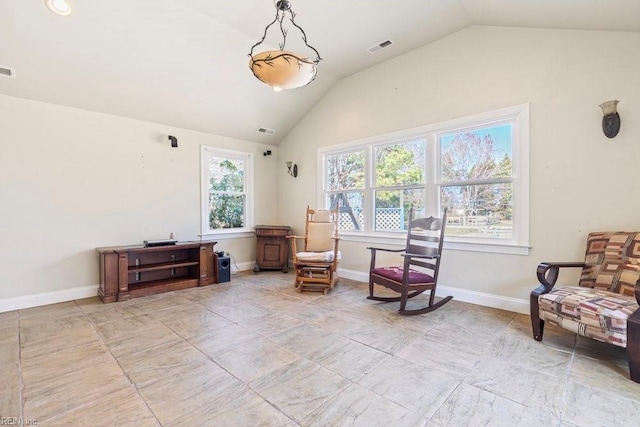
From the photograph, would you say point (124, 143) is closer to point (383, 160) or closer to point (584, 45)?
point (383, 160)

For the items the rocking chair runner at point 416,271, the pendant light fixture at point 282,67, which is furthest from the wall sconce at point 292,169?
the pendant light fixture at point 282,67

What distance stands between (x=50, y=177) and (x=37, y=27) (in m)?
1.64

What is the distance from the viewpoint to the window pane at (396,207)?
160 inches

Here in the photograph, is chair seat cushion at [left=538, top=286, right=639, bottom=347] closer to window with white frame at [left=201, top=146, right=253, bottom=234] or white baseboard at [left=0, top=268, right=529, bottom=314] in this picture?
white baseboard at [left=0, top=268, right=529, bottom=314]

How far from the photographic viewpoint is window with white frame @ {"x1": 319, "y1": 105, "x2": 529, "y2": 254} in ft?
10.7

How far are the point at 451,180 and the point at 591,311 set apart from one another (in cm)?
198

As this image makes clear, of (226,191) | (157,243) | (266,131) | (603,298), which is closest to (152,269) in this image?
(157,243)

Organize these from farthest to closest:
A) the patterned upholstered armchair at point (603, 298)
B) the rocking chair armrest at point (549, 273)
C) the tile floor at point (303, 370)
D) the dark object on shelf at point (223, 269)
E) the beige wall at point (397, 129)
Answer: the dark object on shelf at point (223, 269) < the beige wall at point (397, 129) < the rocking chair armrest at point (549, 273) < the patterned upholstered armchair at point (603, 298) < the tile floor at point (303, 370)

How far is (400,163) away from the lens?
4.26m

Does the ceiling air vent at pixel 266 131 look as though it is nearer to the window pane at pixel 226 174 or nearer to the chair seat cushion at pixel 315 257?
the window pane at pixel 226 174

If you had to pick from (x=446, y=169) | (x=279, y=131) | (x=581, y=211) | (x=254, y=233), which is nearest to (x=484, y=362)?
(x=581, y=211)

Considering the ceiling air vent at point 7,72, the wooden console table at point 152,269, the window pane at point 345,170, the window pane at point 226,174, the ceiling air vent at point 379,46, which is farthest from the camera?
the window pane at point 226,174

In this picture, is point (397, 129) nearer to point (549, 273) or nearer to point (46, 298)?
point (549, 273)

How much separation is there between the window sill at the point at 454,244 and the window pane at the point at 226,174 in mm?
2175
